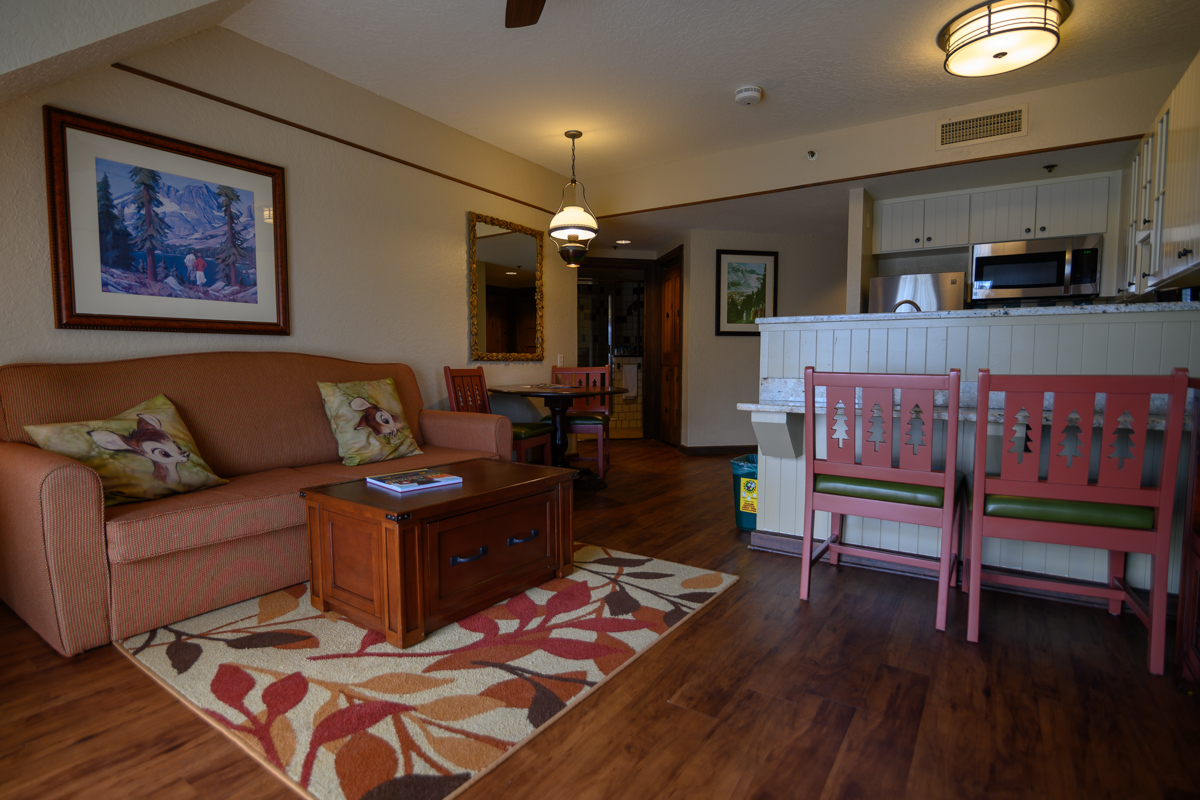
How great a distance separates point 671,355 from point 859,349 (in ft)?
13.3

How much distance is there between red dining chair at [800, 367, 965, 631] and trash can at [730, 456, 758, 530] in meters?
0.90

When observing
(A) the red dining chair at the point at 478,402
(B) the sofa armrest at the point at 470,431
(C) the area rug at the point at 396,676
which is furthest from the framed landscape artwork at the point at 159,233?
(C) the area rug at the point at 396,676

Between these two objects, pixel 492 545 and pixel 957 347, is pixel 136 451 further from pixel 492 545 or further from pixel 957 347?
pixel 957 347

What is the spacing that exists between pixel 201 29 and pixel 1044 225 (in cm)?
543

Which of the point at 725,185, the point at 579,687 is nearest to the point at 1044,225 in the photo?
the point at 725,185

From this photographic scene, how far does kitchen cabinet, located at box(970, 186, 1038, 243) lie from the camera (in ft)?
14.4

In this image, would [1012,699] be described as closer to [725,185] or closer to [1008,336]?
[1008,336]

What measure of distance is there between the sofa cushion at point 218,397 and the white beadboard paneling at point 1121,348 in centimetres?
348

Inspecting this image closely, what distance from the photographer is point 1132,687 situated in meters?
1.68

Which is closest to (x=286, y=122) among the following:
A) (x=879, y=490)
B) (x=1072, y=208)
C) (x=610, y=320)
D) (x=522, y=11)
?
(x=522, y=11)

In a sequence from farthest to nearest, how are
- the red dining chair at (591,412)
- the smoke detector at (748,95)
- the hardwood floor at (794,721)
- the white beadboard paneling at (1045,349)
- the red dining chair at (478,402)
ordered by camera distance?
the red dining chair at (591,412) → the red dining chair at (478,402) → the smoke detector at (748,95) → the white beadboard paneling at (1045,349) → the hardwood floor at (794,721)

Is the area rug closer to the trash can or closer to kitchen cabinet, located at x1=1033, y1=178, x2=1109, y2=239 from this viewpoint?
the trash can

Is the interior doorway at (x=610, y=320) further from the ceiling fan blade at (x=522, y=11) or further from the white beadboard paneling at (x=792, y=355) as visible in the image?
the ceiling fan blade at (x=522, y=11)

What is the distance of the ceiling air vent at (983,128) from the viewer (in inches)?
146
